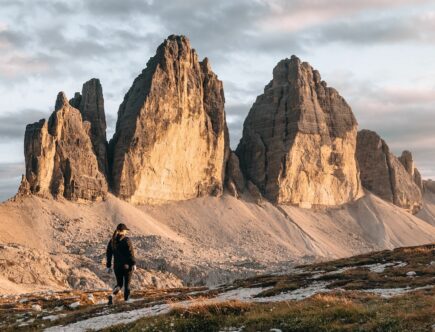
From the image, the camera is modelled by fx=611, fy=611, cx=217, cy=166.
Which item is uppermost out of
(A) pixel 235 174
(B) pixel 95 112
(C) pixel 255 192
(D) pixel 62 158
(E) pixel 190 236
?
(B) pixel 95 112

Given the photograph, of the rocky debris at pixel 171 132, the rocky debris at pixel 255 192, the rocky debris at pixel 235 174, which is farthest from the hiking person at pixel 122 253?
the rocky debris at pixel 235 174

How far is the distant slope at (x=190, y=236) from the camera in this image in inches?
3324

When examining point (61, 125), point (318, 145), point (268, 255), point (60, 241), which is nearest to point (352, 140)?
point (318, 145)

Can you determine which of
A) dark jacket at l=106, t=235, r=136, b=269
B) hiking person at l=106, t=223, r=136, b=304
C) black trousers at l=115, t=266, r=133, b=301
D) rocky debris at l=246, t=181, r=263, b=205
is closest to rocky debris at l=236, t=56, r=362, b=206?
rocky debris at l=246, t=181, r=263, b=205

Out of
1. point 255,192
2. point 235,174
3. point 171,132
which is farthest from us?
point 235,174

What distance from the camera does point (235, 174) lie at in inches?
6570

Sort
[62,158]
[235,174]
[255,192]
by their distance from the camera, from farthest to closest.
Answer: [235,174]
[255,192]
[62,158]

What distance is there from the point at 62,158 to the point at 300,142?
71279mm

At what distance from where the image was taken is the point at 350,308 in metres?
15.8

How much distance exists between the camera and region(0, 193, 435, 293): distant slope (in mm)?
84438

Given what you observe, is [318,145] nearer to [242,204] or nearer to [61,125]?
[242,204]

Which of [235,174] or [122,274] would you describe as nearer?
[122,274]

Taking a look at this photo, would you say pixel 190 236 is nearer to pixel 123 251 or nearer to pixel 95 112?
pixel 95 112

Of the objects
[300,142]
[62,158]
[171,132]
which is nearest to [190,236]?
[171,132]
